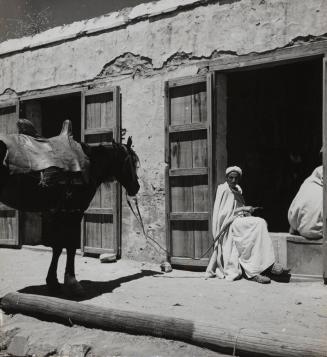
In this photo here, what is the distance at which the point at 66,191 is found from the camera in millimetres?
5449

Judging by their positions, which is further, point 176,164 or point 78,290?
point 176,164

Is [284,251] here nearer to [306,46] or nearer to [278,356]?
[306,46]

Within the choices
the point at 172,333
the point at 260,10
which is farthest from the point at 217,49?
the point at 172,333

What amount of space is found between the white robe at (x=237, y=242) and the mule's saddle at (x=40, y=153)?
216 centimetres

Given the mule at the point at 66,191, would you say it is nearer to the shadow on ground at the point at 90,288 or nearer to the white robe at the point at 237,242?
the shadow on ground at the point at 90,288

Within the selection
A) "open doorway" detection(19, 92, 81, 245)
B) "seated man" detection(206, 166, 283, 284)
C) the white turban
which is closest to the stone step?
"seated man" detection(206, 166, 283, 284)

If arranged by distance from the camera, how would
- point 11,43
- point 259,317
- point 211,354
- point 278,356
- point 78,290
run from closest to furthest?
1. point 278,356
2. point 211,354
3. point 259,317
4. point 78,290
5. point 11,43

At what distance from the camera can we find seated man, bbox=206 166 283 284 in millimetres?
6488

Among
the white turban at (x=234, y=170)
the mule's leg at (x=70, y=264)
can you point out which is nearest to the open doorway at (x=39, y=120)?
the white turban at (x=234, y=170)

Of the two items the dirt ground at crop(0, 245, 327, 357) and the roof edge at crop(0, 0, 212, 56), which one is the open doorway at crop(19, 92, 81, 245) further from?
the dirt ground at crop(0, 245, 327, 357)

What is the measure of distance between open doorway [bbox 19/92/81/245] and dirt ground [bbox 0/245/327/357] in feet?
6.23

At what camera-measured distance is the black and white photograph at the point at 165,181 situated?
4.54 metres

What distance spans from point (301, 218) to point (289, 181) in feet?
12.3

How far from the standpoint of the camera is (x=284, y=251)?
688cm
